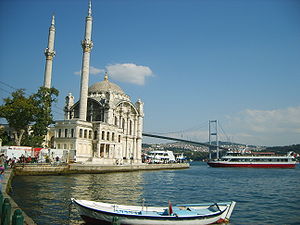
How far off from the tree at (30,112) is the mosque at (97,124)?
6.50m

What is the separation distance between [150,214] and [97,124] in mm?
38814

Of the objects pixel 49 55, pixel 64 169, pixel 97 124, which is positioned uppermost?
pixel 49 55

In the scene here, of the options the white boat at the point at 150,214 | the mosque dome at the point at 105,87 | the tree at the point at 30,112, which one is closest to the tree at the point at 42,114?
the tree at the point at 30,112

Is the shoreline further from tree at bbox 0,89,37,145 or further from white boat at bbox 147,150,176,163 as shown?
white boat at bbox 147,150,176,163

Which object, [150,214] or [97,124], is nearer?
[150,214]

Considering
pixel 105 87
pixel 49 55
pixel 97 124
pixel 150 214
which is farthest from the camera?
pixel 105 87

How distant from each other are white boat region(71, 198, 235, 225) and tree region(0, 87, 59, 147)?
2915 cm

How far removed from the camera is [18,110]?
38.2m

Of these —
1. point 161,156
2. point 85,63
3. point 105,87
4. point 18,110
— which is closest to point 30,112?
point 18,110

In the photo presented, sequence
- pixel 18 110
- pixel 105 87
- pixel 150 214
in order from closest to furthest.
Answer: pixel 150 214 < pixel 18 110 < pixel 105 87

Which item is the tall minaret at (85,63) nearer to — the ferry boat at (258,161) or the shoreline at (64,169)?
the shoreline at (64,169)

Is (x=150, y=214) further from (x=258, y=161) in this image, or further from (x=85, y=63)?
(x=258, y=161)

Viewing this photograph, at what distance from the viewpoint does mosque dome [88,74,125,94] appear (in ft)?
208

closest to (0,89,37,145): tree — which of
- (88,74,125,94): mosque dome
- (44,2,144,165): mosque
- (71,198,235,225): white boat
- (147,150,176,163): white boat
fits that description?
(44,2,144,165): mosque
